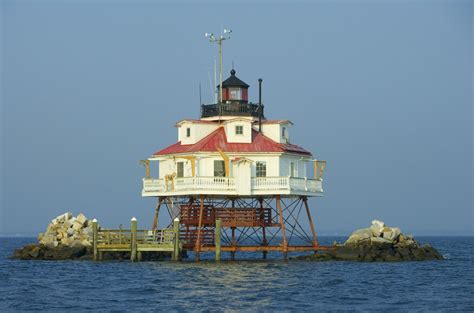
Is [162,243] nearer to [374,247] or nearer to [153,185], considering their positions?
[153,185]

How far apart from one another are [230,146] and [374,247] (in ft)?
Result: 34.2

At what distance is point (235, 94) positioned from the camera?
67.2 m

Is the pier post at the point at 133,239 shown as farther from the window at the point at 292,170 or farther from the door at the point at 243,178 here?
the window at the point at 292,170

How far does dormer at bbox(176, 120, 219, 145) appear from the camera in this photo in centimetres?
6575

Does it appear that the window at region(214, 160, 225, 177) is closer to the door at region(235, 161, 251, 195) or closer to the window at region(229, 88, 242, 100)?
the door at region(235, 161, 251, 195)

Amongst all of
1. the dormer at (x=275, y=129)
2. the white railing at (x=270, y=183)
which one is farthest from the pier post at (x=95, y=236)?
the dormer at (x=275, y=129)

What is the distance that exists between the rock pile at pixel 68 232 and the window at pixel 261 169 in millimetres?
12565

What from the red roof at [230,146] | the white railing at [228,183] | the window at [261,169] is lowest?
the white railing at [228,183]

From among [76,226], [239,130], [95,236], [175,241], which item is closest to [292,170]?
[239,130]

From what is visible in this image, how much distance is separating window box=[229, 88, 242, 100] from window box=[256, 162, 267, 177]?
5338 millimetres

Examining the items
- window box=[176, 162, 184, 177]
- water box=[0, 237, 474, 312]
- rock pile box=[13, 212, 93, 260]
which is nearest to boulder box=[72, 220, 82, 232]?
rock pile box=[13, 212, 93, 260]

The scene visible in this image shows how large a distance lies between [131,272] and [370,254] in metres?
14.8

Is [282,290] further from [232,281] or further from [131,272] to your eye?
[131,272]

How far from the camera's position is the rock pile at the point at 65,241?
69312 millimetres
